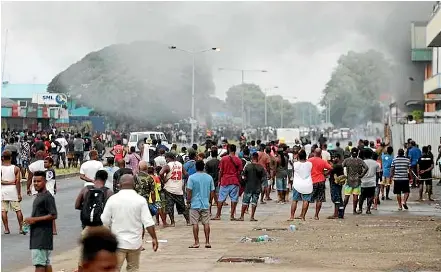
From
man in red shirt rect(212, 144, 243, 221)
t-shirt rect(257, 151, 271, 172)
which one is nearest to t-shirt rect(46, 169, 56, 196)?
man in red shirt rect(212, 144, 243, 221)

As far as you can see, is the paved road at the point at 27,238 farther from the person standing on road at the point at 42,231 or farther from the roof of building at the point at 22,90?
the roof of building at the point at 22,90

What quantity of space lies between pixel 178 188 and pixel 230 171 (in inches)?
59.9

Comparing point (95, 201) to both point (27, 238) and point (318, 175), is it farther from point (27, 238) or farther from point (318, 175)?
point (318, 175)

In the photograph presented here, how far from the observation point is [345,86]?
130875 millimetres

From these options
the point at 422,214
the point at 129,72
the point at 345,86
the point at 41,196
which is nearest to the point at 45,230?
the point at 41,196

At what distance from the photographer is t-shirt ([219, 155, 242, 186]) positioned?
18234 mm

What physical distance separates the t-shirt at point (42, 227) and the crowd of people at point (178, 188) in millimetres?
11

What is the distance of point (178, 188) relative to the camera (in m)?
17.2

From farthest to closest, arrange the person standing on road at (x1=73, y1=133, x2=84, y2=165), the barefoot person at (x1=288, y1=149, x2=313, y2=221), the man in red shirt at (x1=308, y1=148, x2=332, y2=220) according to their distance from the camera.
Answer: the person standing on road at (x1=73, y1=133, x2=84, y2=165), the man in red shirt at (x1=308, y1=148, x2=332, y2=220), the barefoot person at (x1=288, y1=149, x2=313, y2=221)

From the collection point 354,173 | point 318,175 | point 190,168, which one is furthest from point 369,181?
point 190,168

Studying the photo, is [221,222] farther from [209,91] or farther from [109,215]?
[209,91]

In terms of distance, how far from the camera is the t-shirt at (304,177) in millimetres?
17922

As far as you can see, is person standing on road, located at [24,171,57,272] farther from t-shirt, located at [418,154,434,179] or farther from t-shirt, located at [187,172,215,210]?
t-shirt, located at [418,154,434,179]

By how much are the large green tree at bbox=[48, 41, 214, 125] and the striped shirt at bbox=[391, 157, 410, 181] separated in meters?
63.2
